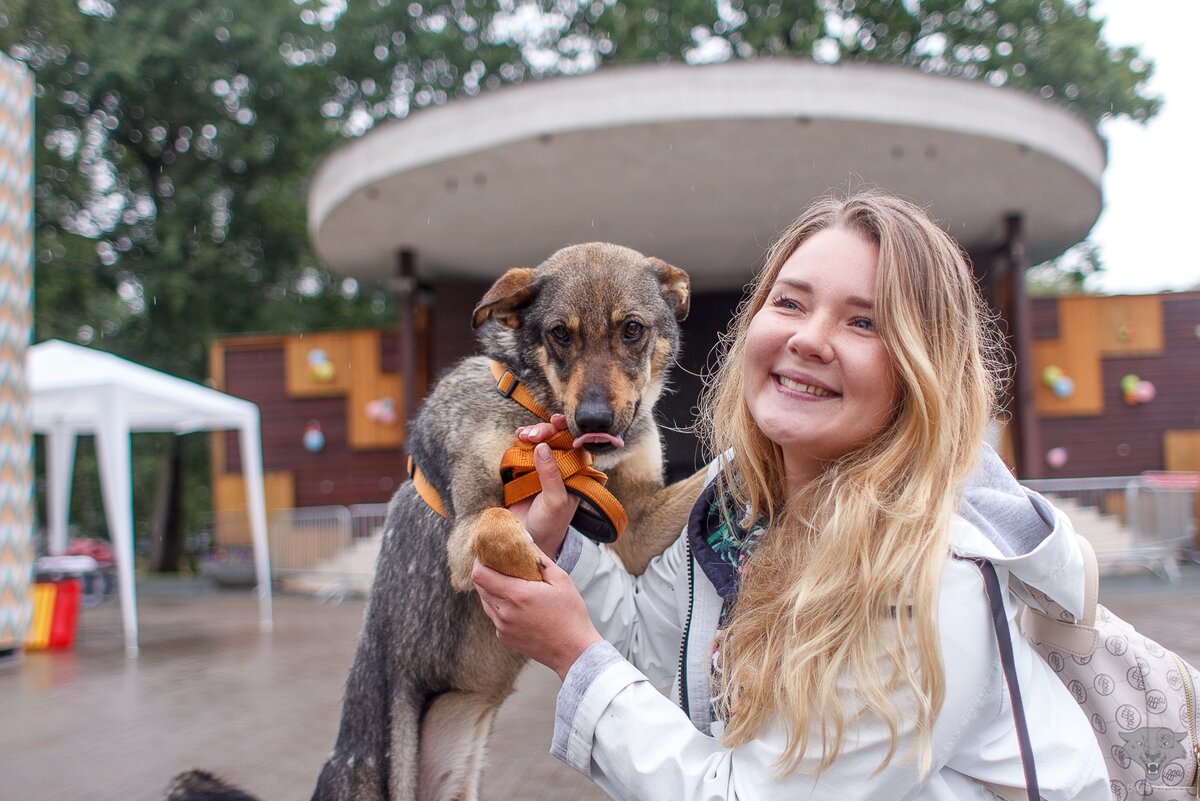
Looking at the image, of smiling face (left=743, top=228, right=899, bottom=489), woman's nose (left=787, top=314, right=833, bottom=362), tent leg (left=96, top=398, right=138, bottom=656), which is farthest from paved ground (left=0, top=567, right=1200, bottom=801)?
woman's nose (left=787, top=314, right=833, bottom=362)

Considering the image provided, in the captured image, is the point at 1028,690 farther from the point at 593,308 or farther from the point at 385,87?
the point at 385,87

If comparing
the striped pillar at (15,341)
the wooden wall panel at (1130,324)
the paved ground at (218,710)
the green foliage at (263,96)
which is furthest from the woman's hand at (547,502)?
the green foliage at (263,96)

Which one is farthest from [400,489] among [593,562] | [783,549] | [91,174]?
[91,174]

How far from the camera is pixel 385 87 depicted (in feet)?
69.7

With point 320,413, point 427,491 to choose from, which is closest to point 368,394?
point 320,413

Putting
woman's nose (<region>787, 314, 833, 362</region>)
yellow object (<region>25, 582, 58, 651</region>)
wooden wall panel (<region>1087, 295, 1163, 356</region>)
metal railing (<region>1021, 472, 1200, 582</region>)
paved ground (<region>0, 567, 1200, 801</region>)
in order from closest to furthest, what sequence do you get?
woman's nose (<region>787, 314, 833, 362</region>), paved ground (<region>0, 567, 1200, 801</region>), yellow object (<region>25, 582, 58, 651</region>), metal railing (<region>1021, 472, 1200, 582</region>), wooden wall panel (<region>1087, 295, 1163, 356</region>)

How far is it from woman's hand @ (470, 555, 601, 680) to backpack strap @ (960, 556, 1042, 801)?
2.20ft

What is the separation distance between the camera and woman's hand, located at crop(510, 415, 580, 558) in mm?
1646

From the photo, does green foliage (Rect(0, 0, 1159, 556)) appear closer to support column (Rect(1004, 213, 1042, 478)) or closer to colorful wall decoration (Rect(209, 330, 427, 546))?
colorful wall decoration (Rect(209, 330, 427, 546))

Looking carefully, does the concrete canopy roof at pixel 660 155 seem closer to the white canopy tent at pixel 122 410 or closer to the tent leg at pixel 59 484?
the white canopy tent at pixel 122 410

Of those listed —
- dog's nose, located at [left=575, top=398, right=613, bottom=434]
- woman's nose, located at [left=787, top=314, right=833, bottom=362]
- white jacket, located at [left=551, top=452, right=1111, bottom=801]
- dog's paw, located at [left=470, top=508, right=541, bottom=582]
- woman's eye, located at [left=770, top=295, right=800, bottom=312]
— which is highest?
woman's eye, located at [left=770, top=295, right=800, bottom=312]

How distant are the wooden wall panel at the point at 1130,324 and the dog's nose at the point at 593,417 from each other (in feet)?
50.0

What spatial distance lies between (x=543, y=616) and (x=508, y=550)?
0.14 m

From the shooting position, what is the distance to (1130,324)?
1431cm
